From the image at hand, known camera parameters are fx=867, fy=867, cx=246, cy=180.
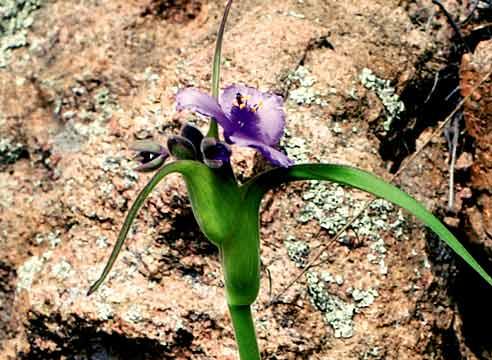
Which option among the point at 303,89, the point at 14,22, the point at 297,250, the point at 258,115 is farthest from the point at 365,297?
the point at 14,22

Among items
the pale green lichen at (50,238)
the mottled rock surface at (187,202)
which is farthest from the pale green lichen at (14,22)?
the pale green lichen at (50,238)

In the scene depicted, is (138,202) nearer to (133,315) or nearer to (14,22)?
(133,315)

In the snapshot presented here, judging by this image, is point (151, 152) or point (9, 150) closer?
point (151, 152)

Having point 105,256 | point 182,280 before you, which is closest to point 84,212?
point 105,256

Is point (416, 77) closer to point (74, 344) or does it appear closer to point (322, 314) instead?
point (322, 314)

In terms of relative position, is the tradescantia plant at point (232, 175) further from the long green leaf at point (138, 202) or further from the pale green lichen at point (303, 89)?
the pale green lichen at point (303, 89)

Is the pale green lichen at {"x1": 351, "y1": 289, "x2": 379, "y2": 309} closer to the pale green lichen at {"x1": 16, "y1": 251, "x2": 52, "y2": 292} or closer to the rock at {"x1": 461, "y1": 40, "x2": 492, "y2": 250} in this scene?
the rock at {"x1": 461, "y1": 40, "x2": 492, "y2": 250}
